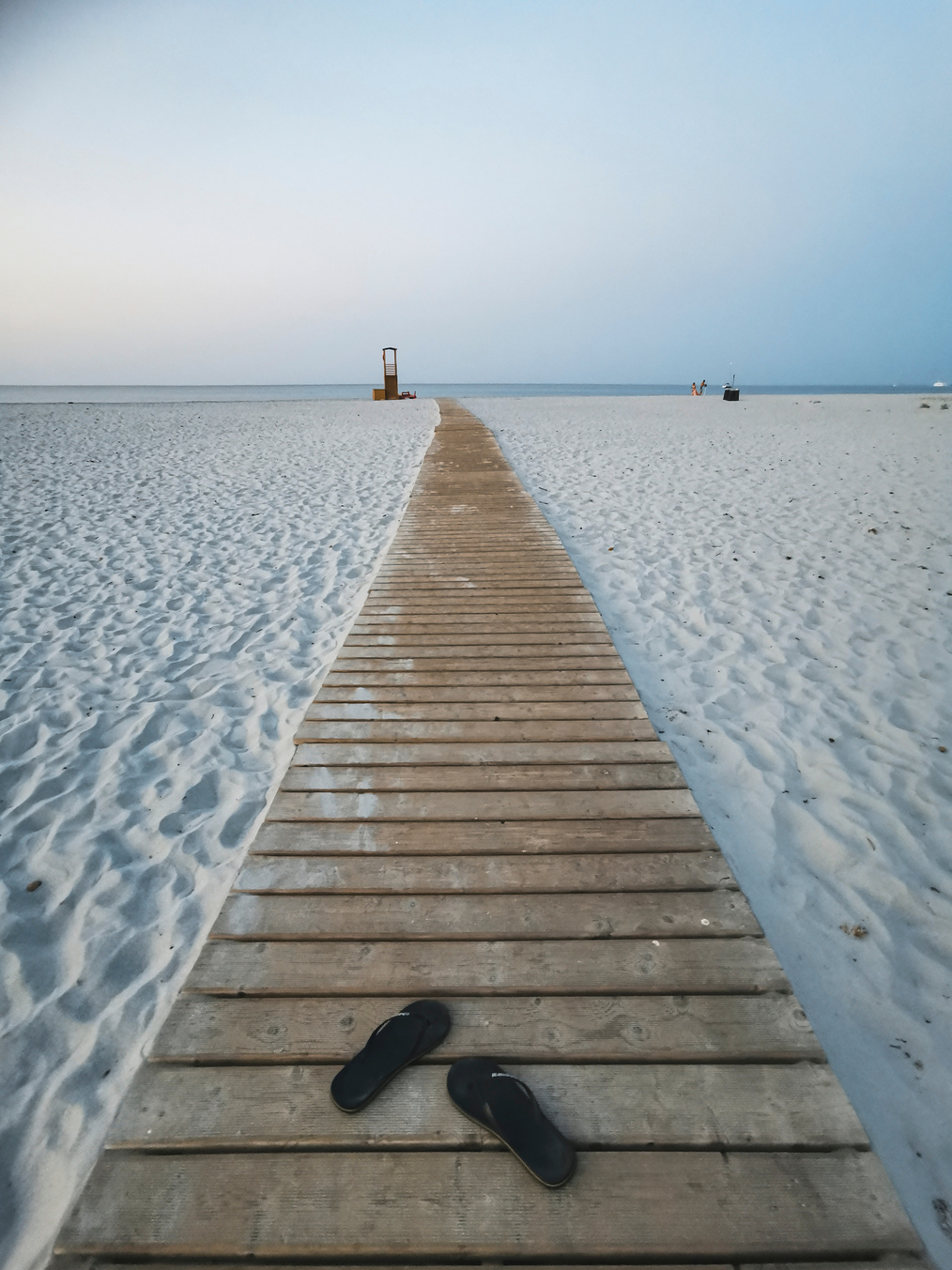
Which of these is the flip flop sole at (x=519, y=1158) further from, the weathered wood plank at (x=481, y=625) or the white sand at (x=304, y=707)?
the weathered wood plank at (x=481, y=625)

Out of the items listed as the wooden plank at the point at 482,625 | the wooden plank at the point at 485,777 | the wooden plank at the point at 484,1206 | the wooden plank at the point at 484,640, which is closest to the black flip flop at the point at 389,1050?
the wooden plank at the point at 484,1206

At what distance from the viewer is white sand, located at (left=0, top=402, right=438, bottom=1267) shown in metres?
1.57

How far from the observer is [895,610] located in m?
4.14

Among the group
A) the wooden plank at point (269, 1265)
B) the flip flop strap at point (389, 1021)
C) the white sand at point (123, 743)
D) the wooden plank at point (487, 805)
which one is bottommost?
the white sand at point (123, 743)

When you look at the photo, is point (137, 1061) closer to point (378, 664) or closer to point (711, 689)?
point (378, 664)

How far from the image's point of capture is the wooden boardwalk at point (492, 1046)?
42.4 inches

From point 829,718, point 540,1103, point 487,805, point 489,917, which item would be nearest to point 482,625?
point 487,805

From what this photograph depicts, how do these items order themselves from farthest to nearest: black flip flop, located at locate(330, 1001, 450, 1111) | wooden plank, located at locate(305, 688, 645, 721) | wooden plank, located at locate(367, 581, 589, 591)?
wooden plank, located at locate(367, 581, 589, 591), wooden plank, located at locate(305, 688, 645, 721), black flip flop, located at locate(330, 1001, 450, 1111)

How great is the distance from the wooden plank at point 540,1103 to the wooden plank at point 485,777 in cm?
98

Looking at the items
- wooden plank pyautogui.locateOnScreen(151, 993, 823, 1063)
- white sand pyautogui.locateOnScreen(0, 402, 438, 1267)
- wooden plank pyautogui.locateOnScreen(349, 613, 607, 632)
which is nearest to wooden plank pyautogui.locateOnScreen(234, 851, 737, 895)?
wooden plank pyautogui.locateOnScreen(151, 993, 823, 1063)

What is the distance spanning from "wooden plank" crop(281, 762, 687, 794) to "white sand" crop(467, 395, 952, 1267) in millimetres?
415

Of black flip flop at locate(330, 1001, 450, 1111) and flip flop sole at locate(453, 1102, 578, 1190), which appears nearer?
flip flop sole at locate(453, 1102, 578, 1190)

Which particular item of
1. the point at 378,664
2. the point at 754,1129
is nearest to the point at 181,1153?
the point at 754,1129

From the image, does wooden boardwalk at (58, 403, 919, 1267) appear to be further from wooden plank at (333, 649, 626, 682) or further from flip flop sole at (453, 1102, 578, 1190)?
wooden plank at (333, 649, 626, 682)
